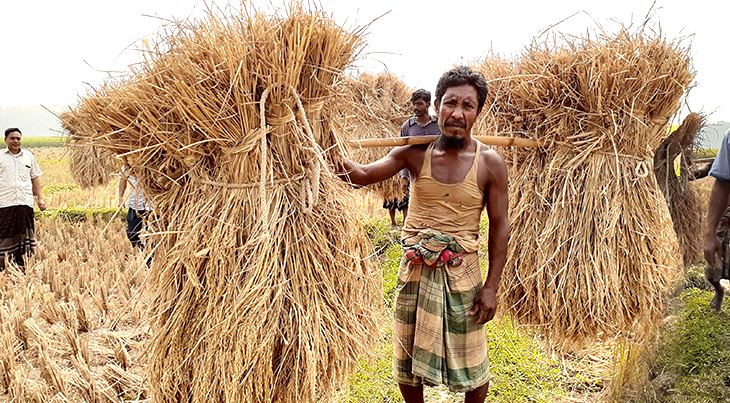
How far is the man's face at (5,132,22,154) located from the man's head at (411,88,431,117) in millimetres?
4386

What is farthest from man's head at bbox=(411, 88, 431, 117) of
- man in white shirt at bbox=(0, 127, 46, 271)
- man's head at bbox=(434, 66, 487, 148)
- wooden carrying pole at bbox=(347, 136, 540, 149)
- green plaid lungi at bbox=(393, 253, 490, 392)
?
→ man in white shirt at bbox=(0, 127, 46, 271)

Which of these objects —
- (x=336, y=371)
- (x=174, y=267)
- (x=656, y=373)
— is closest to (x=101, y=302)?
(x=174, y=267)

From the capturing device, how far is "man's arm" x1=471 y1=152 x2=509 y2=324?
1.89m

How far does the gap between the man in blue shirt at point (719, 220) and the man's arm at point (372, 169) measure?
189 cm

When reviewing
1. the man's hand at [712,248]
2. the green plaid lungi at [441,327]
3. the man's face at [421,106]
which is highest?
the man's face at [421,106]

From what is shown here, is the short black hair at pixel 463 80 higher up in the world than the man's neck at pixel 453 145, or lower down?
higher up

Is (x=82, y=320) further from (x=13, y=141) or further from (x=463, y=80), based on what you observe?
(x=463, y=80)

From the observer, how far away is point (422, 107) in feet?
15.8

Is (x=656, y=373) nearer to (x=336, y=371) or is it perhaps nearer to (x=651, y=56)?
(x=651, y=56)

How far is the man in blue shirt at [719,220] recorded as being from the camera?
8.21 ft

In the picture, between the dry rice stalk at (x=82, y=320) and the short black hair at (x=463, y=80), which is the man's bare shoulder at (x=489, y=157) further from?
the dry rice stalk at (x=82, y=320)

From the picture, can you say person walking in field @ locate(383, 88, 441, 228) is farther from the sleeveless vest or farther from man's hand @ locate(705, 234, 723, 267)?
the sleeveless vest

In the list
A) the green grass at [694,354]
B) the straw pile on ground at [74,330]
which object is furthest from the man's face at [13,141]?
the green grass at [694,354]

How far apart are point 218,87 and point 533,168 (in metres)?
1.70
